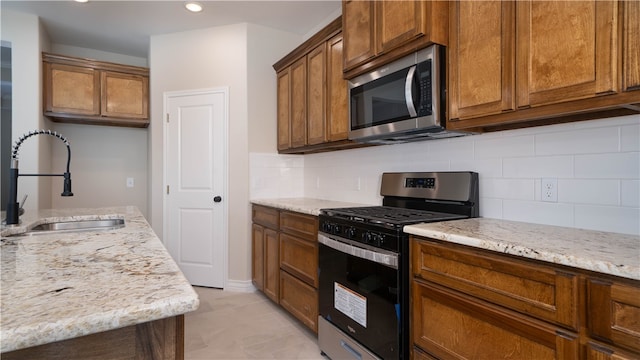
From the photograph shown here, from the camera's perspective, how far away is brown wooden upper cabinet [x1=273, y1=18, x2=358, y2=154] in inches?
101

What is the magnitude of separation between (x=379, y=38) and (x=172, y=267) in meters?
1.72

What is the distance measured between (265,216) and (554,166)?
7.39 feet

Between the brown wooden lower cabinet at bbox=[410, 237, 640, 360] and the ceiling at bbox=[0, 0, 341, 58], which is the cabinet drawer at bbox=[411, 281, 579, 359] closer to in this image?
the brown wooden lower cabinet at bbox=[410, 237, 640, 360]

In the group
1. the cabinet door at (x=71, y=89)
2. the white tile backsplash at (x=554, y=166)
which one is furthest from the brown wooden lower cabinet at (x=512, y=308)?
the cabinet door at (x=71, y=89)

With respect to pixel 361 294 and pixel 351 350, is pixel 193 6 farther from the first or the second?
pixel 351 350

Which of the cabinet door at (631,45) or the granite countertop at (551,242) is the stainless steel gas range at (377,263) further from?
the cabinet door at (631,45)

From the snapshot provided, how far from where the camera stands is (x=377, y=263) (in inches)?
66.7

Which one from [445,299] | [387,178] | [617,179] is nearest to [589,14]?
[617,179]

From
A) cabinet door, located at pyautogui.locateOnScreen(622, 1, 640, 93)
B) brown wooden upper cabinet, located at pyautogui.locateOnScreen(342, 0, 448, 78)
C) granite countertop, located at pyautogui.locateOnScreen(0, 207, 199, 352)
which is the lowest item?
granite countertop, located at pyautogui.locateOnScreen(0, 207, 199, 352)

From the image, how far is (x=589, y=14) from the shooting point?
3.95 feet

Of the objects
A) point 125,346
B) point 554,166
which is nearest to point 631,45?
point 554,166

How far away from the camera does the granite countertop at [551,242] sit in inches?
37.9

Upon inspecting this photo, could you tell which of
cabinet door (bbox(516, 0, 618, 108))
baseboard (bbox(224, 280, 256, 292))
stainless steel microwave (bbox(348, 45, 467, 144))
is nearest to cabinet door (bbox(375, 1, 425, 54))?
stainless steel microwave (bbox(348, 45, 467, 144))

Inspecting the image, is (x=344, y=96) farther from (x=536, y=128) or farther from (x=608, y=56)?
(x=608, y=56)
